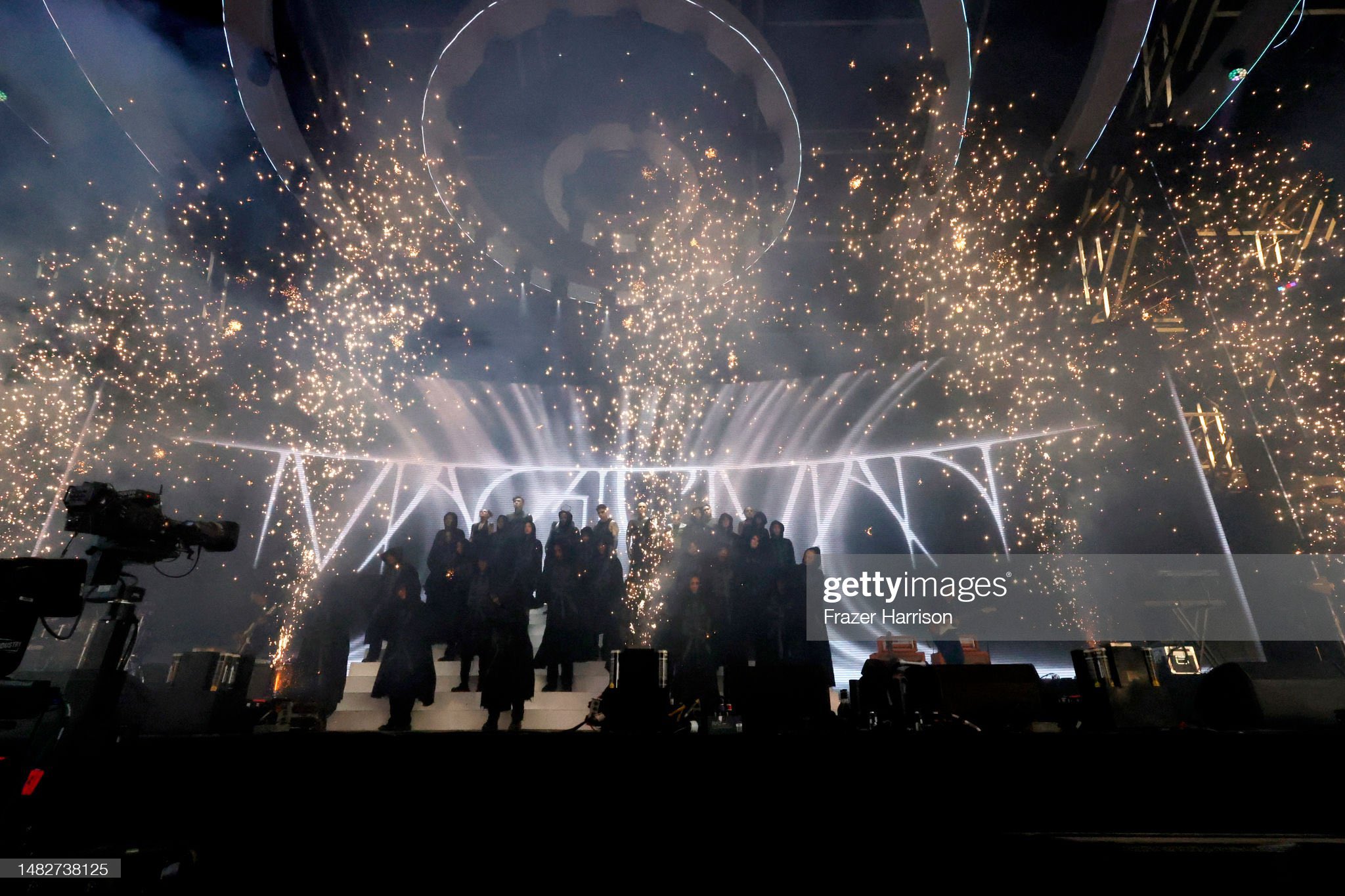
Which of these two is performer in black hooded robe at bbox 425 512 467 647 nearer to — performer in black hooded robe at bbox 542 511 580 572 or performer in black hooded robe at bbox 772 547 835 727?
performer in black hooded robe at bbox 542 511 580 572

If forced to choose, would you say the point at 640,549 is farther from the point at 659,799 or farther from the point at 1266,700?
the point at 1266,700

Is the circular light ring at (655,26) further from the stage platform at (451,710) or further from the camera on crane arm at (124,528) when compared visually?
the stage platform at (451,710)

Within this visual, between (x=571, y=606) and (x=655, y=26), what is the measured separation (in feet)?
22.2

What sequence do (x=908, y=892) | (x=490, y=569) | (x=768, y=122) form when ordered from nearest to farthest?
(x=908, y=892)
(x=490, y=569)
(x=768, y=122)

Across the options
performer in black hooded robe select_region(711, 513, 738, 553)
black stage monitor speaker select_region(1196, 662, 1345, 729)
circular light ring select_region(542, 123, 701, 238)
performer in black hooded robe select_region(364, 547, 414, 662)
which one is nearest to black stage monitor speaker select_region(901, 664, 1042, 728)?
black stage monitor speaker select_region(1196, 662, 1345, 729)

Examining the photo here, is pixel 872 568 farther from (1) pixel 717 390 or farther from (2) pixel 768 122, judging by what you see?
(2) pixel 768 122

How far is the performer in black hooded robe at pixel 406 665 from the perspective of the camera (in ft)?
17.9

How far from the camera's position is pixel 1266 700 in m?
3.31

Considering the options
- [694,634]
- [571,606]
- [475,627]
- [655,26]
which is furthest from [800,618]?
[655,26]

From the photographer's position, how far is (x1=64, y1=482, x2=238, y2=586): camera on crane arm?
130 inches

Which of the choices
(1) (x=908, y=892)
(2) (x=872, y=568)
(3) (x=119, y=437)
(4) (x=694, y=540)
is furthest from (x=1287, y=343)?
(3) (x=119, y=437)

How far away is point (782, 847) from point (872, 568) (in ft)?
26.2

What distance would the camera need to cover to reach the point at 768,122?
7.22 m

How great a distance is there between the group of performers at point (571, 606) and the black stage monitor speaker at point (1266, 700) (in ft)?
10.1
